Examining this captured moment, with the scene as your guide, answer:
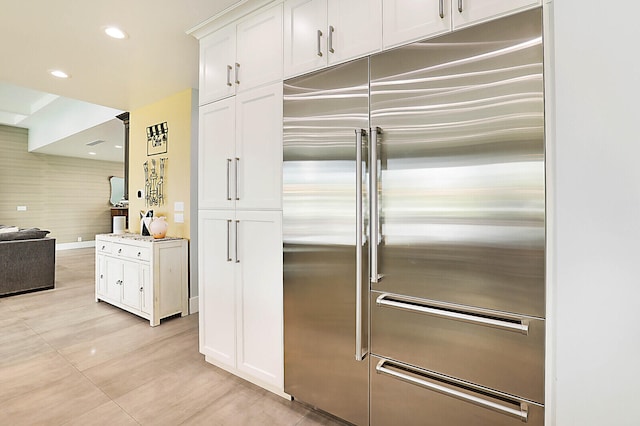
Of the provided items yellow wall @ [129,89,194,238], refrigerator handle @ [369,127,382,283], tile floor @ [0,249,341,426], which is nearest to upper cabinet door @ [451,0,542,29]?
refrigerator handle @ [369,127,382,283]

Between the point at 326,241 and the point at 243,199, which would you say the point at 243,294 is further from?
the point at 326,241

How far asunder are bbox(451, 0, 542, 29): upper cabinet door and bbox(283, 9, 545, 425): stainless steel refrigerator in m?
0.04

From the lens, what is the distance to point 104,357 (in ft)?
8.57

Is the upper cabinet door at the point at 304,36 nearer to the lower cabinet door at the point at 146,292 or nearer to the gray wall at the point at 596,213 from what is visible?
the gray wall at the point at 596,213

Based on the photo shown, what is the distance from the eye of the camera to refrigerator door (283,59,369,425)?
164cm

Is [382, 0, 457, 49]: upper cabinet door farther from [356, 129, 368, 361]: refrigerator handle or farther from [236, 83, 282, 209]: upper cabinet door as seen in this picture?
[236, 83, 282, 209]: upper cabinet door

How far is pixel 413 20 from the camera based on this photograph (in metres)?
1.48

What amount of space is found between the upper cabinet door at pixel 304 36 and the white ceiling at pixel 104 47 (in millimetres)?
563

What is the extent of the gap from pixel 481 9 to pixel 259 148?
139 cm

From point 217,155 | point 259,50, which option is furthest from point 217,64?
point 217,155

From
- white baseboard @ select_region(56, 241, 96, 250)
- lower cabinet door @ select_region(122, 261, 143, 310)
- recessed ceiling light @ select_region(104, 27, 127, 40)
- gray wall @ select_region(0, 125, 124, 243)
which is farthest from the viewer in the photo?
white baseboard @ select_region(56, 241, 96, 250)

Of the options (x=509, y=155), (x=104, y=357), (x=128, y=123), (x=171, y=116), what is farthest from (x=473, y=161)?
(x=128, y=123)

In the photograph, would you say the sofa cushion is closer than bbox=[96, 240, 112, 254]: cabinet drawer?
No

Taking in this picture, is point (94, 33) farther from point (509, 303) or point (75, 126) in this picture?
point (75, 126)
